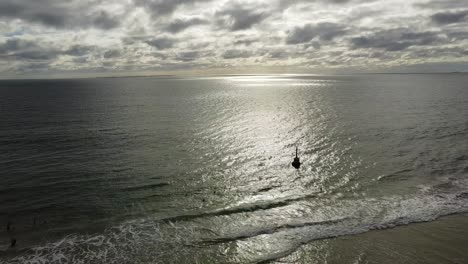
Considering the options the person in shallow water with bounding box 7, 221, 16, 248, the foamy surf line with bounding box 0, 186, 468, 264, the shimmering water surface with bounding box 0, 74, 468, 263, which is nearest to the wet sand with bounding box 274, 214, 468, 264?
the shimmering water surface with bounding box 0, 74, 468, 263

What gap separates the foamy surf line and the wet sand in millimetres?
886

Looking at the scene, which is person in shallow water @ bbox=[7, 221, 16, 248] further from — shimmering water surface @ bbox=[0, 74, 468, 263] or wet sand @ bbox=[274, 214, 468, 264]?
wet sand @ bbox=[274, 214, 468, 264]

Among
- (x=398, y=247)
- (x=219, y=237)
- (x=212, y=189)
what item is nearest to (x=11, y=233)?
(x=219, y=237)

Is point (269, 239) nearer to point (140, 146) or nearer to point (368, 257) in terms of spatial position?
point (368, 257)

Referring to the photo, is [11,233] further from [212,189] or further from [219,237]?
[212,189]

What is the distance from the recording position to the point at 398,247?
2316 cm

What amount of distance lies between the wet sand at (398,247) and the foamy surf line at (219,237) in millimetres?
886

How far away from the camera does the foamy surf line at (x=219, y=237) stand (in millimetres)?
22297

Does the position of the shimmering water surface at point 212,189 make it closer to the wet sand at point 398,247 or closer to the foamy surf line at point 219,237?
the foamy surf line at point 219,237

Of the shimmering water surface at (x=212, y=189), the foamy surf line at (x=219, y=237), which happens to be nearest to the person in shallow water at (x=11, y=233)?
the shimmering water surface at (x=212, y=189)

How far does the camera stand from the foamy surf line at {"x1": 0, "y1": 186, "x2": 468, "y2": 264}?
878 inches

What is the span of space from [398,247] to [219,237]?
1292cm

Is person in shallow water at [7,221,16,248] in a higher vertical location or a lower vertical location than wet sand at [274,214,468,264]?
higher

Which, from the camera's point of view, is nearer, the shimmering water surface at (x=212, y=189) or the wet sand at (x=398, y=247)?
the wet sand at (x=398, y=247)
